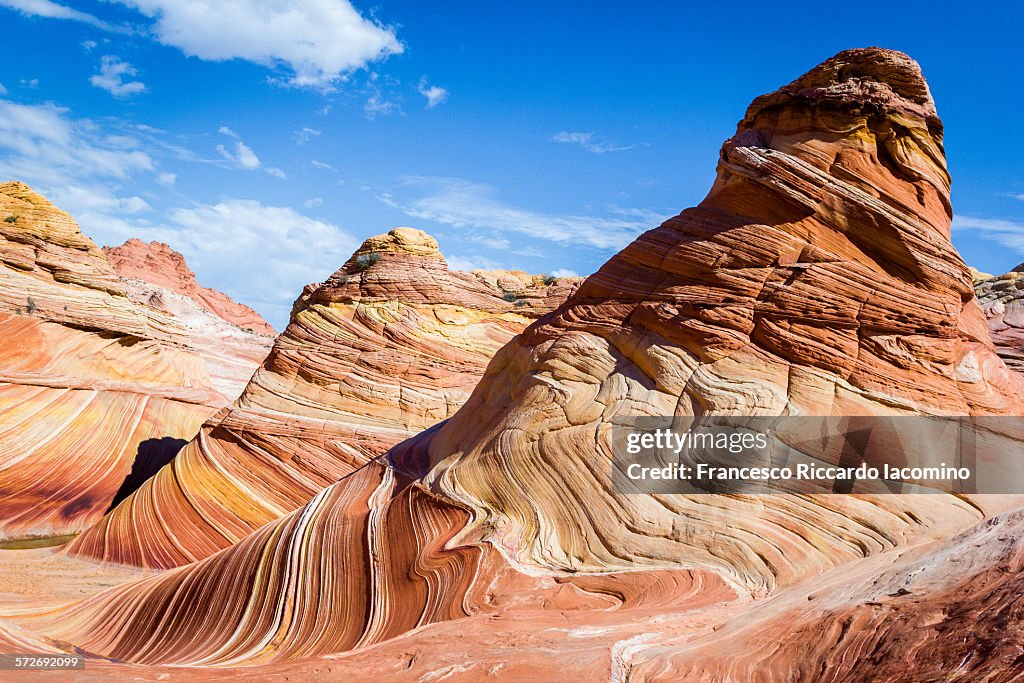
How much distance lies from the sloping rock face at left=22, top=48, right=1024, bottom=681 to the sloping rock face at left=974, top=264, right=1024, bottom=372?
456 centimetres

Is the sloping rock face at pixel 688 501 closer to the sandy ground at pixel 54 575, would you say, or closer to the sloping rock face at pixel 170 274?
the sandy ground at pixel 54 575

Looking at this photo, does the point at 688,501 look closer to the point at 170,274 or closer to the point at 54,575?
the point at 54,575

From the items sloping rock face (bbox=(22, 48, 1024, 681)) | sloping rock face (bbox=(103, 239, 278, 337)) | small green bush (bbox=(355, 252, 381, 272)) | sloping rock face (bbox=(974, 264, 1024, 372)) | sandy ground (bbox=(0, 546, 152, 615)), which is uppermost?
sloping rock face (bbox=(103, 239, 278, 337))

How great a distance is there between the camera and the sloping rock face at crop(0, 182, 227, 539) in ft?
58.3

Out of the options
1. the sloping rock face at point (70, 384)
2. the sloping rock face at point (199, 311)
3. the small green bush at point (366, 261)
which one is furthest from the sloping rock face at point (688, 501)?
the sloping rock face at point (199, 311)

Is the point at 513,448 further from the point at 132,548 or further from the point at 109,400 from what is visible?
the point at 109,400

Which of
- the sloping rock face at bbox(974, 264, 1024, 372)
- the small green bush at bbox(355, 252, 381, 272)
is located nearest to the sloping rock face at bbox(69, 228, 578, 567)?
the small green bush at bbox(355, 252, 381, 272)

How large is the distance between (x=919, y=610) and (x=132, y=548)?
1362 centimetres

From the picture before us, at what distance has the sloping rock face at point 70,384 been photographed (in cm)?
1778

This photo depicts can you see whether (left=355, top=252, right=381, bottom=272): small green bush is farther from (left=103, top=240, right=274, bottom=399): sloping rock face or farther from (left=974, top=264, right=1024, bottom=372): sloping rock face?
(left=974, top=264, right=1024, bottom=372): sloping rock face

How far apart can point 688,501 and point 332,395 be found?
11889mm

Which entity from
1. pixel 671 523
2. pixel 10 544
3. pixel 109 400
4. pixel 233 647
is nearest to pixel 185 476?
pixel 10 544

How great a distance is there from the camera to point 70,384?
20062 millimetres

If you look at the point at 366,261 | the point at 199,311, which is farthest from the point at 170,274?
the point at 366,261
